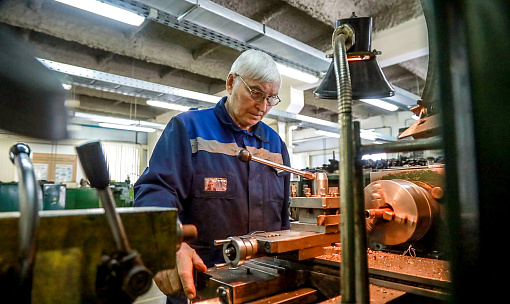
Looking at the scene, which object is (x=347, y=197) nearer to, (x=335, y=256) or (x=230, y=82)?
(x=335, y=256)

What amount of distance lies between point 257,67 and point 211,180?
1.84 feet

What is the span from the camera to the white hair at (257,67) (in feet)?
4.72

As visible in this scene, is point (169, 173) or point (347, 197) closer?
point (347, 197)

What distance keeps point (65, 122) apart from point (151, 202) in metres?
0.66

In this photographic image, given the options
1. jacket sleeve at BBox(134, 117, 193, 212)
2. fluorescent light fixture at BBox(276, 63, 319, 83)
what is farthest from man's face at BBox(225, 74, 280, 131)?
fluorescent light fixture at BBox(276, 63, 319, 83)

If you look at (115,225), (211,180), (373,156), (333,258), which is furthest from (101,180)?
(373,156)

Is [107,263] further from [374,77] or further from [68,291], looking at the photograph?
[374,77]

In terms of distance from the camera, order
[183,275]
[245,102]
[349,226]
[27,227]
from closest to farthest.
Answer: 1. [27,227]
2. [349,226]
3. [183,275]
4. [245,102]

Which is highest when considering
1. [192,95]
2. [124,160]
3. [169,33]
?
[169,33]

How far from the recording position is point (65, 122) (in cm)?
49

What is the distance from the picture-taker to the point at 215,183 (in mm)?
1393

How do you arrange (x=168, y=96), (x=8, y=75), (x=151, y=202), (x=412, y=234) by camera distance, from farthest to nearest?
(x=168, y=96)
(x=151, y=202)
(x=412, y=234)
(x=8, y=75)

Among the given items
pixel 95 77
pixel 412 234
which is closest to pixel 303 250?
pixel 412 234

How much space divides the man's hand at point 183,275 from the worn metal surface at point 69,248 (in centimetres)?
45
